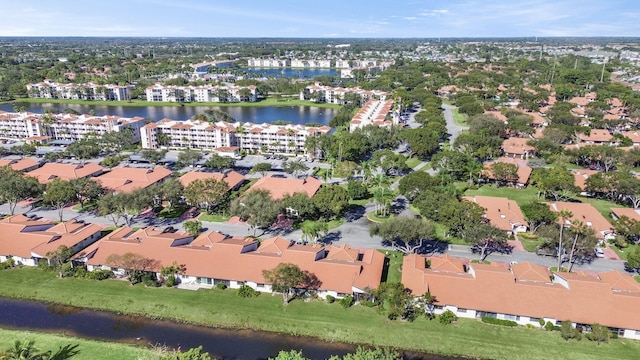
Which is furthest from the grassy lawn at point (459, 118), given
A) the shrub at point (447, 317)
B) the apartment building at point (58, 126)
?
the shrub at point (447, 317)

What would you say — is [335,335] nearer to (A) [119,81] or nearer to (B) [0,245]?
(B) [0,245]

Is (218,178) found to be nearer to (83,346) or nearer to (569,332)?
(83,346)

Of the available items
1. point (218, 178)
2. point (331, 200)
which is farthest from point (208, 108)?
point (331, 200)

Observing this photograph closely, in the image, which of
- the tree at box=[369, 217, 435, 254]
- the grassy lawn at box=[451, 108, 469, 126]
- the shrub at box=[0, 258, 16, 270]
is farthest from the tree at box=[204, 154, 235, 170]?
the grassy lawn at box=[451, 108, 469, 126]

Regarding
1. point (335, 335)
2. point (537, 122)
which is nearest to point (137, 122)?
point (335, 335)

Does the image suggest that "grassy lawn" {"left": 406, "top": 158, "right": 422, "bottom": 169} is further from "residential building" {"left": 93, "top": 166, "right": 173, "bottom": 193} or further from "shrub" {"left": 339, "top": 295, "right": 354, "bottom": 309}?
"shrub" {"left": 339, "top": 295, "right": 354, "bottom": 309}

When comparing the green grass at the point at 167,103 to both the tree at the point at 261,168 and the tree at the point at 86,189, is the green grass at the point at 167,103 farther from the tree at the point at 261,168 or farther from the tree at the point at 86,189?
the tree at the point at 86,189
